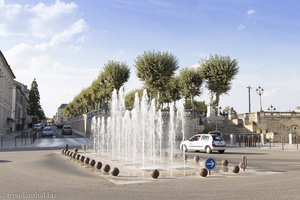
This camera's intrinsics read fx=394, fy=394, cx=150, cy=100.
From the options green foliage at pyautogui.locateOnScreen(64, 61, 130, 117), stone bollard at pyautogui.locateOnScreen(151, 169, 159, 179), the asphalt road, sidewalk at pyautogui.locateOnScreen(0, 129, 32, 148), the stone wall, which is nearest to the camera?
the asphalt road

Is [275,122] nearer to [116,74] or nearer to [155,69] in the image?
[155,69]

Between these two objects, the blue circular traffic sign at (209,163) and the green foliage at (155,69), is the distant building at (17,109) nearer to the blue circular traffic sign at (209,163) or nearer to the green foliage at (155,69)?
the green foliage at (155,69)

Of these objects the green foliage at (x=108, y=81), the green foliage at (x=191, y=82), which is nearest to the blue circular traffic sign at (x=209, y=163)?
the green foliage at (x=191, y=82)

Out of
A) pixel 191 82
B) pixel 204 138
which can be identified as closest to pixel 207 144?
pixel 204 138

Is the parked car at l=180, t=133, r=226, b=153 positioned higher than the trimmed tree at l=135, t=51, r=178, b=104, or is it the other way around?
the trimmed tree at l=135, t=51, r=178, b=104

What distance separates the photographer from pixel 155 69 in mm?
56062

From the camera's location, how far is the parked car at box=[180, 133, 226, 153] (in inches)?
1172

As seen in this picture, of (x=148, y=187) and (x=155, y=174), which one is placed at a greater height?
(x=155, y=174)

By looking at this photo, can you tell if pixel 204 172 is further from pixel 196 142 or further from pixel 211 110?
pixel 211 110

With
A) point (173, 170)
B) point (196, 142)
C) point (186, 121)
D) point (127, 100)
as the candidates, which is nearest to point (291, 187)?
point (173, 170)

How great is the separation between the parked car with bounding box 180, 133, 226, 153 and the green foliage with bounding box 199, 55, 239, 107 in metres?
25.6

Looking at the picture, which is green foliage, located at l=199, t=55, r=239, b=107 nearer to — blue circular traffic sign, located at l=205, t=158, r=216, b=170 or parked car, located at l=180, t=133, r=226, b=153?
parked car, located at l=180, t=133, r=226, b=153

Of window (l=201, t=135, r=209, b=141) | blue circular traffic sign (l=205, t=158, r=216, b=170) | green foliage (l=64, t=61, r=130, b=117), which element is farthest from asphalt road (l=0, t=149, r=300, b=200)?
green foliage (l=64, t=61, r=130, b=117)

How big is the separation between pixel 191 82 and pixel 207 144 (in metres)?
32.2
